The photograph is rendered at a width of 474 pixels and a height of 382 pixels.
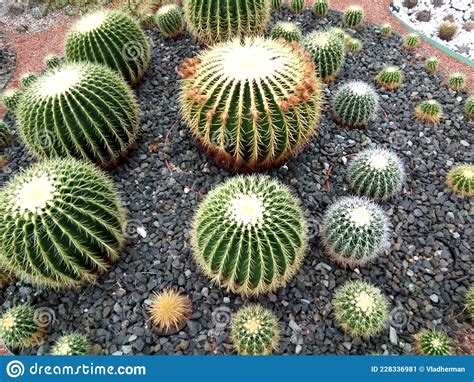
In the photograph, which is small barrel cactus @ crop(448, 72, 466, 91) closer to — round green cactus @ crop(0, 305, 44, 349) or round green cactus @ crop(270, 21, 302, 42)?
round green cactus @ crop(270, 21, 302, 42)

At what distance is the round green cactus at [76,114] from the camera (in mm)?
5012

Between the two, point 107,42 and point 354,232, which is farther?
point 107,42

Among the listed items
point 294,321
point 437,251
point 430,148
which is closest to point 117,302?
point 294,321

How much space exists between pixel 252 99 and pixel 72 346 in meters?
2.99

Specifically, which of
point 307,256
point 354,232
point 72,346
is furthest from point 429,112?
point 72,346

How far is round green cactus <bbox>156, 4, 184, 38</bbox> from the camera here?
7.64 meters

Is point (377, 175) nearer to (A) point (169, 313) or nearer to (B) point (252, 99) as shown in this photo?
(B) point (252, 99)

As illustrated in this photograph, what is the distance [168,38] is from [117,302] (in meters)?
4.96

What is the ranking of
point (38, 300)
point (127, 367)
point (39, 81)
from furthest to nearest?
point (39, 81), point (38, 300), point (127, 367)

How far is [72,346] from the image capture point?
14.0 feet

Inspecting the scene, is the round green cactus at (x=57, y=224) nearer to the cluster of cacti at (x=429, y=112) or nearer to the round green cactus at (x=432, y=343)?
the round green cactus at (x=432, y=343)

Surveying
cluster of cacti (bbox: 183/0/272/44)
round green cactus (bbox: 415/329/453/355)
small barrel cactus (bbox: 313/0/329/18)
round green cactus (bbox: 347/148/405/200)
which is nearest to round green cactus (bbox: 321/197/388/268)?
round green cactus (bbox: 347/148/405/200)

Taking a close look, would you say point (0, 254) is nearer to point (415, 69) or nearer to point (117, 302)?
point (117, 302)

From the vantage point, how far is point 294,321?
457 centimetres
